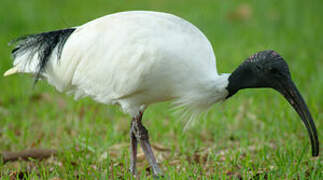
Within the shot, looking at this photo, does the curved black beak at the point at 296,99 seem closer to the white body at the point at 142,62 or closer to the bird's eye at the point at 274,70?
the bird's eye at the point at 274,70

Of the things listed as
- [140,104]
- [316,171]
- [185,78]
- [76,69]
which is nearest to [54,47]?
[76,69]

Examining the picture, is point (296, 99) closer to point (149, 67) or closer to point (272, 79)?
point (272, 79)

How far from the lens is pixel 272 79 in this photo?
3564 mm

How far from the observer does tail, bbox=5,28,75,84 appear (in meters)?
4.32

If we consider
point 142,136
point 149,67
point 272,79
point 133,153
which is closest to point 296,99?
point 272,79

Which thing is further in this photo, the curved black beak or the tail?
the tail

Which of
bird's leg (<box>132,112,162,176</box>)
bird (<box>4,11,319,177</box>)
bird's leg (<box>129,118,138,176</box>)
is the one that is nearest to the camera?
bird (<box>4,11,319,177</box>)

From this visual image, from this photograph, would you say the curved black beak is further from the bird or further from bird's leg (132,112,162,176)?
bird's leg (132,112,162,176)

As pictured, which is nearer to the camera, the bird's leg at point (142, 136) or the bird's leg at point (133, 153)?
the bird's leg at point (133, 153)

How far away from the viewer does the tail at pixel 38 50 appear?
4.32 meters

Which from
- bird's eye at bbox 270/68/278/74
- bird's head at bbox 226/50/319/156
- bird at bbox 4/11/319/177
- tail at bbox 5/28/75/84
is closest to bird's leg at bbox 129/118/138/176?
bird at bbox 4/11/319/177

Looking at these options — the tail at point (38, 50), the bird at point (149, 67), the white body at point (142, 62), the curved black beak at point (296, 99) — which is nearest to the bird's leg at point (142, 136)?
the bird at point (149, 67)

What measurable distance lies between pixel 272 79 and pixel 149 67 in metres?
0.92

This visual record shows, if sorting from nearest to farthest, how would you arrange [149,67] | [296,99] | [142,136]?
1. [296,99]
2. [149,67]
3. [142,136]
